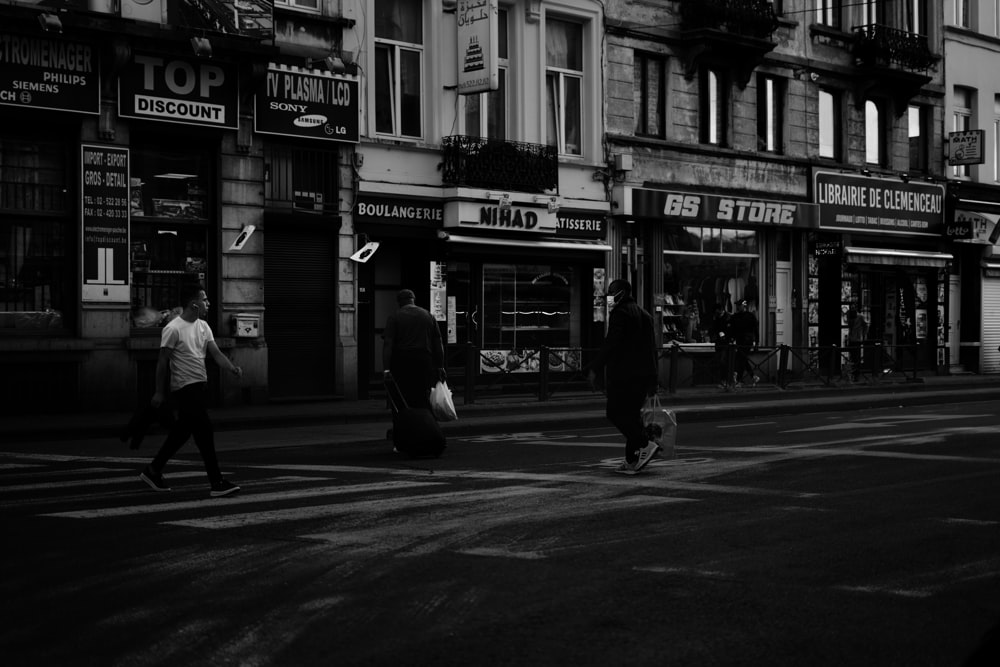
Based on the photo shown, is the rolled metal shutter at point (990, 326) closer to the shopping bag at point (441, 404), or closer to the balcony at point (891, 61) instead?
the balcony at point (891, 61)

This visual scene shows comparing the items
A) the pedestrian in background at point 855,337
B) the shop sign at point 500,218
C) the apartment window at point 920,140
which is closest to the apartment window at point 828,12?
the apartment window at point 920,140

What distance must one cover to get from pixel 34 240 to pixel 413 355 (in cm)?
874

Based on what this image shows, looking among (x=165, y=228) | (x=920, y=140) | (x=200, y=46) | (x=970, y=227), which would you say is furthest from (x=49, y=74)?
(x=970, y=227)

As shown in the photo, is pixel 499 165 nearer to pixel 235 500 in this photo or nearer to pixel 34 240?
pixel 34 240

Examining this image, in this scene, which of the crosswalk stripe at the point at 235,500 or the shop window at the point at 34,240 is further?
the shop window at the point at 34,240

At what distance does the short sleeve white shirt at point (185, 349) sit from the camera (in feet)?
35.5

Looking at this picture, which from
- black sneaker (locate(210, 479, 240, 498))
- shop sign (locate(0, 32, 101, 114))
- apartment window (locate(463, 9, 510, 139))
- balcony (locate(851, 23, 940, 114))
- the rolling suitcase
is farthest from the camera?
balcony (locate(851, 23, 940, 114))

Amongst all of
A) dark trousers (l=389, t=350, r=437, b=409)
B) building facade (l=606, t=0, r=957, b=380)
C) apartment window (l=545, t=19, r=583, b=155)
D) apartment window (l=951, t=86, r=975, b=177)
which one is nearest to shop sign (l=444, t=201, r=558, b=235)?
apartment window (l=545, t=19, r=583, b=155)

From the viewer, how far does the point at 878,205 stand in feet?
113

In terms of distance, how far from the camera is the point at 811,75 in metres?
33.2

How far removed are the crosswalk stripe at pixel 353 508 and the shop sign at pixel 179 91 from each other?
40.3 feet

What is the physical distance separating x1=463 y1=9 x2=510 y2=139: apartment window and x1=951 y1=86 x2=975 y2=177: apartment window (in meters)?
16.9

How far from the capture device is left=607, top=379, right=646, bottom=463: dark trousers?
12.3 m

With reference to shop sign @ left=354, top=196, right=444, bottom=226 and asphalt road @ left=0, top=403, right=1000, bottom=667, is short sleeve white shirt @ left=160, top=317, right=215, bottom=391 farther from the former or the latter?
shop sign @ left=354, top=196, right=444, bottom=226
